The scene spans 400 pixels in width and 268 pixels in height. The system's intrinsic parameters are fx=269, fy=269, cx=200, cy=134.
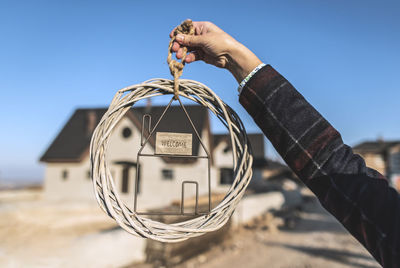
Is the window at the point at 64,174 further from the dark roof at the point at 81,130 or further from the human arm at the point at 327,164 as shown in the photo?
the human arm at the point at 327,164

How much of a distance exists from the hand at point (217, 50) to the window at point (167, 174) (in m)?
12.9

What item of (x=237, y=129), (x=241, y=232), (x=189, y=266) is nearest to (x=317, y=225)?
(x=241, y=232)

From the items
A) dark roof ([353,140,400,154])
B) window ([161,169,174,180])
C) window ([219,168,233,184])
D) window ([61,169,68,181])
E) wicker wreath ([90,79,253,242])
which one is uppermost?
wicker wreath ([90,79,253,242])

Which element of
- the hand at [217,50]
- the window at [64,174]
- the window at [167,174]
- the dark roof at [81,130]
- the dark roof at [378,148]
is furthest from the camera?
the dark roof at [378,148]

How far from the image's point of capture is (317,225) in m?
11.4

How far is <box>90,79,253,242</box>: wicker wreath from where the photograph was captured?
117cm

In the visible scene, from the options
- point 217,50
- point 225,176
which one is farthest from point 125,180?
point 217,50

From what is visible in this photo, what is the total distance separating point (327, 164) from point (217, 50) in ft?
2.01

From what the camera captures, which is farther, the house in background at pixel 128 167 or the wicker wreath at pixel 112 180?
the house in background at pixel 128 167

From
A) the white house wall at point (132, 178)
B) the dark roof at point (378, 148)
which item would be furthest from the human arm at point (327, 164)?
the dark roof at point (378, 148)

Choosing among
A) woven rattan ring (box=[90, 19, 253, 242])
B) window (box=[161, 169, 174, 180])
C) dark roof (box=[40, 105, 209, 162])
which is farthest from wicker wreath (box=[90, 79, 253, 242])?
window (box=[161, 169, 174, 180])

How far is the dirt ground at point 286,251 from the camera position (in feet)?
20.8

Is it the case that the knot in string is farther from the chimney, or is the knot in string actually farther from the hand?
the chimney

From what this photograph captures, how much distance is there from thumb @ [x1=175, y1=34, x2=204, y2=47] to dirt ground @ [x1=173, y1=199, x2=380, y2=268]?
5731 millimetres
